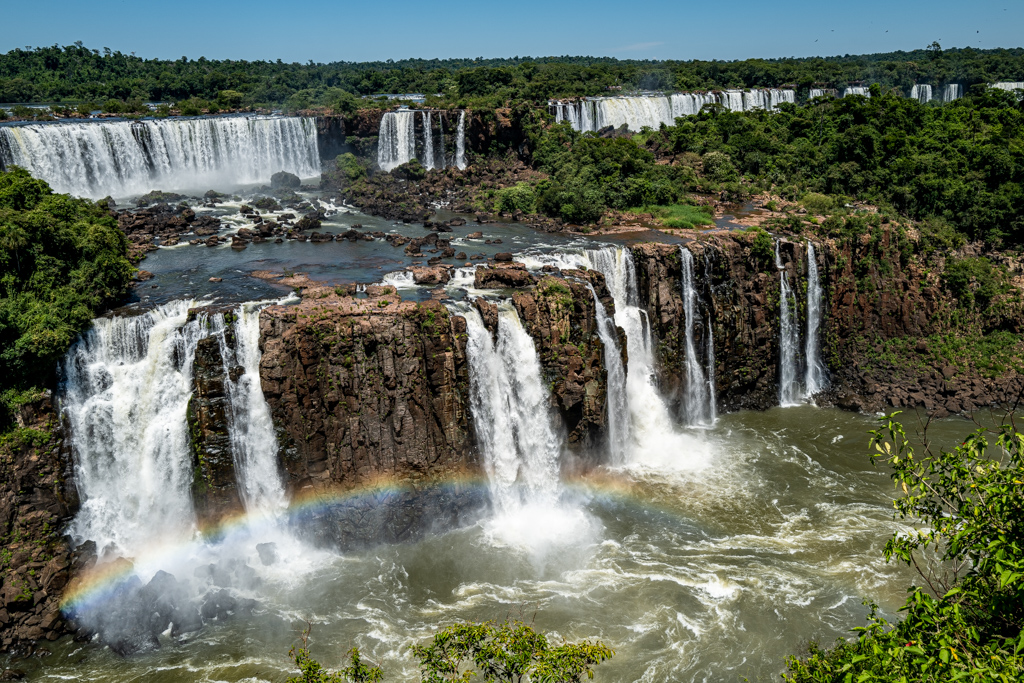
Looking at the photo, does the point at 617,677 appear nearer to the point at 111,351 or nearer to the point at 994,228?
the point at 111,351

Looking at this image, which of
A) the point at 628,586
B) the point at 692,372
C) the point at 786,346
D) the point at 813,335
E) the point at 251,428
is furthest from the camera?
the point at 813,335

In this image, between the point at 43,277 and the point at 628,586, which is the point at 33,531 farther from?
the point at 628,586

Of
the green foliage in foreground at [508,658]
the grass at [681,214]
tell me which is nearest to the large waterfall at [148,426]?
the green foliage in foreground at [508,658]

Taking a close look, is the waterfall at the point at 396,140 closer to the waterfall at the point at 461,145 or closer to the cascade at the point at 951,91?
the waterfall at the point at 461,145

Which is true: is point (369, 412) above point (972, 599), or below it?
below

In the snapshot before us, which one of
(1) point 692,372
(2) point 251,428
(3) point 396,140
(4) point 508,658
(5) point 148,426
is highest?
(3) point 396,140

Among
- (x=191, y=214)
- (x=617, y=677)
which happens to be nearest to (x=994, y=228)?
(x=617, y=677)

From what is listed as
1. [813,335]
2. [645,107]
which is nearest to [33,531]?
[813,335]
